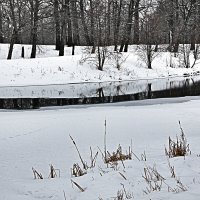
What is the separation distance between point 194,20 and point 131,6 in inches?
368

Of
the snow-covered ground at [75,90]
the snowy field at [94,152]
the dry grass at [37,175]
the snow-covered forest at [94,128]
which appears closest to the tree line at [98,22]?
the snow-covered forest at [94,128]

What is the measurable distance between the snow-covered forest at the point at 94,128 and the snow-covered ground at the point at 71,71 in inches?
3.0

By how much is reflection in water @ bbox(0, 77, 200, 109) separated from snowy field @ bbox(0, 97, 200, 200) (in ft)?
19.4

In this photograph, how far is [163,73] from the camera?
3112 cm

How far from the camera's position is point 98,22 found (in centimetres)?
2731

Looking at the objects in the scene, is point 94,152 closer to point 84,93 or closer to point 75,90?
point 84,93

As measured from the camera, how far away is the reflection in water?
17375 millimetres

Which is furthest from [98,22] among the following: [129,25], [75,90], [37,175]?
[37,175]

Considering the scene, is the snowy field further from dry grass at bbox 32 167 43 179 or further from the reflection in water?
the reflection in water

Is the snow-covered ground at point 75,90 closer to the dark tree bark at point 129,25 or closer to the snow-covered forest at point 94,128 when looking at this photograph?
the snow-covered forest at point 94,128

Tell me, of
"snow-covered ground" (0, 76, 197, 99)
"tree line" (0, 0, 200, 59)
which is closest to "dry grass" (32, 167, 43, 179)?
"snow-covered ground" (0, 76, 197, 99)

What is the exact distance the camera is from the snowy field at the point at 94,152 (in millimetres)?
4371

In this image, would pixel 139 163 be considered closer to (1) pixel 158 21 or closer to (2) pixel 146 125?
(2) pixel 146 125

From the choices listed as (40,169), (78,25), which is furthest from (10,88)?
(40,169)
